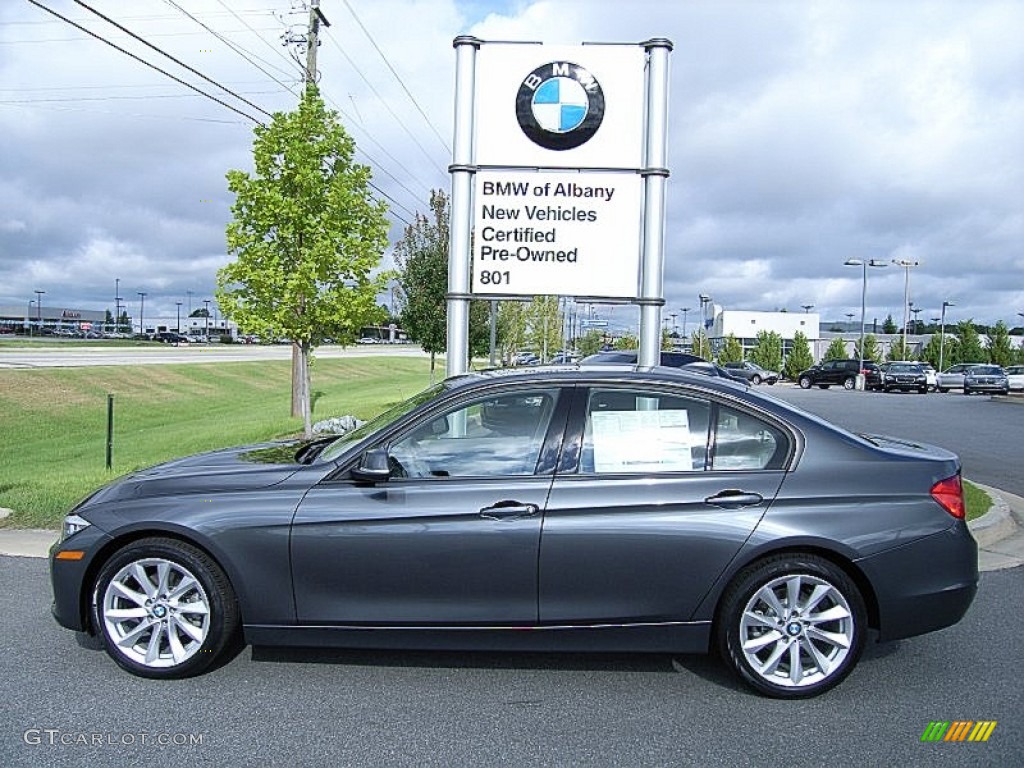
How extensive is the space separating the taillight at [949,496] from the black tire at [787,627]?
24.8 inches

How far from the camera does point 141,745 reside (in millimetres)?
3607

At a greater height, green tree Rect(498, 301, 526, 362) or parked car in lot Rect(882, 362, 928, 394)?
green tree Rect(498, 301, 526, 362)

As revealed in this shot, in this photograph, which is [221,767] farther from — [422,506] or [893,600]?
[893,600]

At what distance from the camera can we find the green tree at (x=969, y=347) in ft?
226

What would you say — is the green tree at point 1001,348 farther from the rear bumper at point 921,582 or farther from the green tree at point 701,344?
the rear bumper at point 921,582

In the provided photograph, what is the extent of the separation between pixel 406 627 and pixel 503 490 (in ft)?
2.63

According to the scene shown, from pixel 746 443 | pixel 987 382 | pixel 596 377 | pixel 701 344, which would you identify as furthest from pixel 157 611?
pixel 701 344

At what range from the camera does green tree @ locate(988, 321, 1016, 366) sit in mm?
66250

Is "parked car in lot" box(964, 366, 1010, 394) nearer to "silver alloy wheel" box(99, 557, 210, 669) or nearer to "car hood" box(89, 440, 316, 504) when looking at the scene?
"car hood" box(89, 440, 316, 504)

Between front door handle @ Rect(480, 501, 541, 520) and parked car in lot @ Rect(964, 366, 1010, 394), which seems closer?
front door handle @ Rect(480, 501, 541, 520)

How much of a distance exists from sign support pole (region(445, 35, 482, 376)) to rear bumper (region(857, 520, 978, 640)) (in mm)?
5463

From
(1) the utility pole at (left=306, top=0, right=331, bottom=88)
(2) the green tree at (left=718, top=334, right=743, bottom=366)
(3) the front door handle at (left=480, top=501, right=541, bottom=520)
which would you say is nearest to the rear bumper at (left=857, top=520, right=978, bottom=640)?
(3) the front door handle at (left=480, top=501, right=541, bottom=520)

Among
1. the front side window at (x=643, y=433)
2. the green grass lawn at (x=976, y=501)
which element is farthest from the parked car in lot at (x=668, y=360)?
the front side window at (x=643, y=433)

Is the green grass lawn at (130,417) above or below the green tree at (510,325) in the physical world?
below
